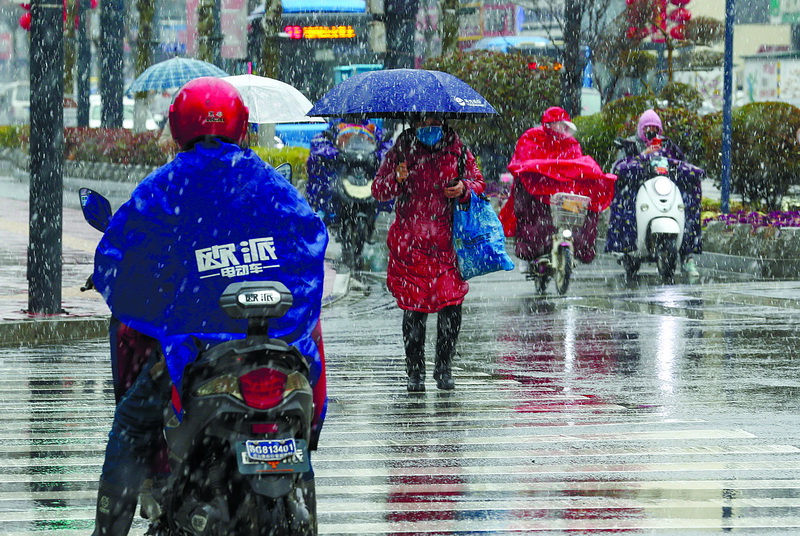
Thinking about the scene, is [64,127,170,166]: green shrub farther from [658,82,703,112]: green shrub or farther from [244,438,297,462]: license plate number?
[244,438,297,462]: license plate number

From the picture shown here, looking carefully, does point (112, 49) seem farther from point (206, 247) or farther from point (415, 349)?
point (206, 247)

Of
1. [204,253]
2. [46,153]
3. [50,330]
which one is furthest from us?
[46,153]

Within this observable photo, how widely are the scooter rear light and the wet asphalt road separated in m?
1.75

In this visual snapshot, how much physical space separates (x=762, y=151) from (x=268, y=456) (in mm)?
17875

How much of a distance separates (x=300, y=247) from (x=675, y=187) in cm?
1276

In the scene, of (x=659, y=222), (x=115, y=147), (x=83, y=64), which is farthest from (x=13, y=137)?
(x=659, y=222)

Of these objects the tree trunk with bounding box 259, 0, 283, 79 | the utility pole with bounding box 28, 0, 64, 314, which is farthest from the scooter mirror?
the tree trunk with bounding box 259, 0, 283, 79

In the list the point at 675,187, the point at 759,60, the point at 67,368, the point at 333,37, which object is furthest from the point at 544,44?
the point at 67,368

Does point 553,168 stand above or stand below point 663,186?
above

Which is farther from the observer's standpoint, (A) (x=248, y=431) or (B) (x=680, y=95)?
(B) (x=680, y=95)

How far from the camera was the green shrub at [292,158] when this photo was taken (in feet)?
85.1

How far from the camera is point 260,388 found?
4184 millimetres

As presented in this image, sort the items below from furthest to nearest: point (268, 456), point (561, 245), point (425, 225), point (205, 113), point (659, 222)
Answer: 1. point (659, 222)
2. point (561, 245)
3. point (425, 225)
4. point (205, 113)
5. point (268, 456)

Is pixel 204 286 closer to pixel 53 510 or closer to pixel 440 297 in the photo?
pixel 53 510
